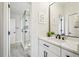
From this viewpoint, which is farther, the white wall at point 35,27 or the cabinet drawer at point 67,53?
the white wall at point 35,27

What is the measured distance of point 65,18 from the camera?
2.14 metres

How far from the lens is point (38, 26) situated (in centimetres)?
259

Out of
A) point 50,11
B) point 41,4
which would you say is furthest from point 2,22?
point 50,11

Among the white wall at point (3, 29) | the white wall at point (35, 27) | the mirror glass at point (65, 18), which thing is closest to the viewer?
the mirror glass at point (65, 18)

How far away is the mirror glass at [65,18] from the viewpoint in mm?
1867

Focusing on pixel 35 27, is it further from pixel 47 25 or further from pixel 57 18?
pixel 57 18

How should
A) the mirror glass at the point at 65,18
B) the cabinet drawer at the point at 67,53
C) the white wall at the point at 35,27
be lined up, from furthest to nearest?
the white wall at the point at 35,27, the mirror glass at the point at 65,18, the cabinet drawer at the point at 67,53

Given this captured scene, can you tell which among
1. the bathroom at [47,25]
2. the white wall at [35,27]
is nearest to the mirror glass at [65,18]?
the bathroom at [47,25]

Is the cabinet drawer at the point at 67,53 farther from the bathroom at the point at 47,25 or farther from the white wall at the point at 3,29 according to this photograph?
the white wall at the point at 3,29

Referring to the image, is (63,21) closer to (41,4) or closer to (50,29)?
(50,29)

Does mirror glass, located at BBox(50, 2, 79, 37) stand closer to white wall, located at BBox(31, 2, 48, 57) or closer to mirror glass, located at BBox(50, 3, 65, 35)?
mirror glass, located at BBox(50, 3, 65, 35)

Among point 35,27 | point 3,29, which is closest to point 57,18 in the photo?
point 35,27

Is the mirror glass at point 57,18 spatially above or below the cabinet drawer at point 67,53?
above

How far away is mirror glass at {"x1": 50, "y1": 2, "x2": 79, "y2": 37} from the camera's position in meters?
1.87
